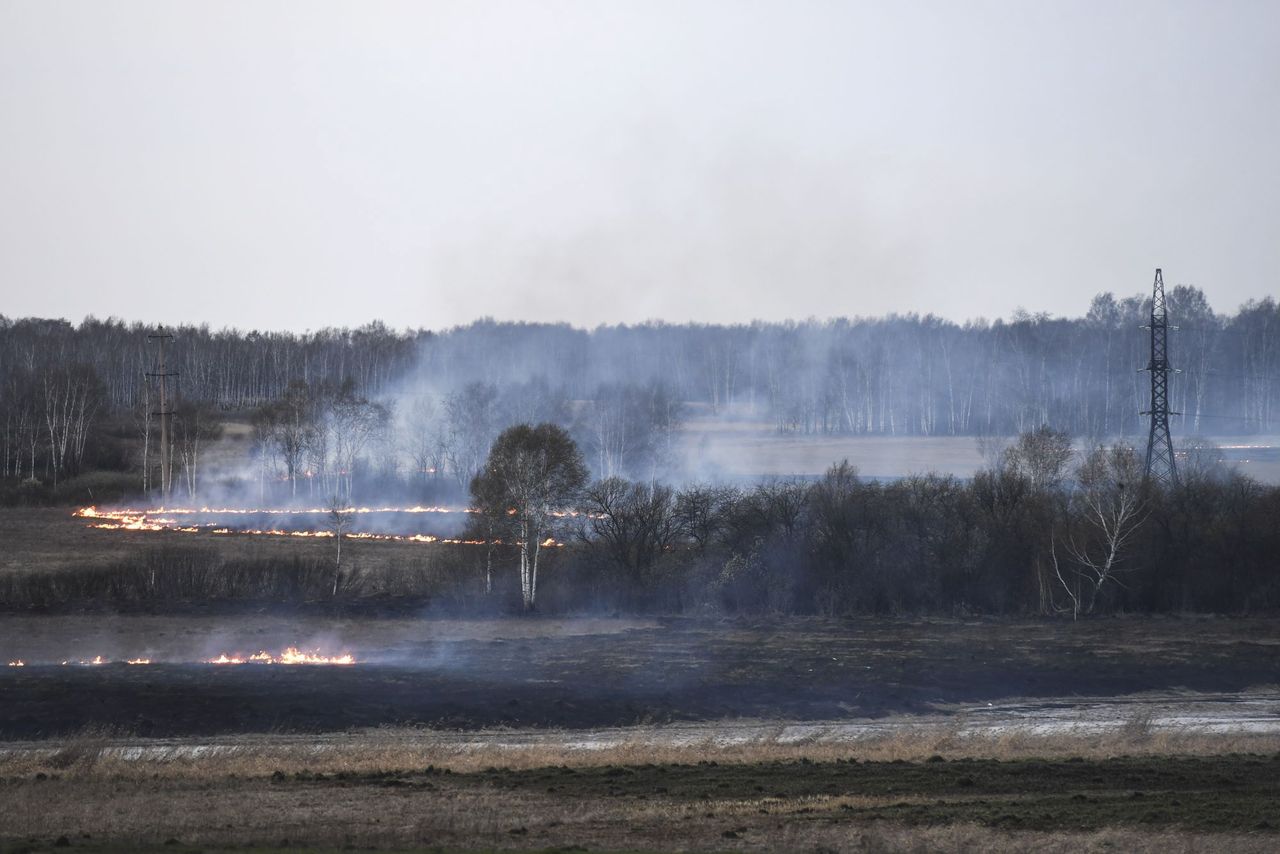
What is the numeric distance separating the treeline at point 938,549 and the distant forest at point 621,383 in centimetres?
2153

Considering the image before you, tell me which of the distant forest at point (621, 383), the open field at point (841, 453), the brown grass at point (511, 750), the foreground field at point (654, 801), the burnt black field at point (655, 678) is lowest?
the burnt black field at point (655, 678)

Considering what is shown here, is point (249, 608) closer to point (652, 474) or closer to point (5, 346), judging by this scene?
point (652, 474)

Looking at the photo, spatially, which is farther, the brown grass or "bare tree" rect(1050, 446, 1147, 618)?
"bare tree" rect(1050, 446, 1147, 618)

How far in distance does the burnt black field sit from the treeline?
13.2 ft

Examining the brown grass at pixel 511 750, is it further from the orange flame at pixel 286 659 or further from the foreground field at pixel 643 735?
the orange flame at pixel 286 659

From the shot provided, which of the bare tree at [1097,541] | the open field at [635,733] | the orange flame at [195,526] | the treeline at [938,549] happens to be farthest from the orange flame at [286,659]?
the bare tree at [1097,541]

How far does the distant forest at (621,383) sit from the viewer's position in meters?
78.9

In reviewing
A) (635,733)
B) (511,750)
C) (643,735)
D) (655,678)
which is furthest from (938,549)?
(511,750)

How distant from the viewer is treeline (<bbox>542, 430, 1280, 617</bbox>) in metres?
47.1

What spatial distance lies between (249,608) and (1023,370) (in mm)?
70908

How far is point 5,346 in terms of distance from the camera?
115000mm

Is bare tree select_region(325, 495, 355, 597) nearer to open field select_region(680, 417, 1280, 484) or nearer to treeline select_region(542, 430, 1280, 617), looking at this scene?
treeline select_region(542, 430, 1280, 617)

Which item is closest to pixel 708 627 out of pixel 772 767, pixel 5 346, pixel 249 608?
pixel 249 608

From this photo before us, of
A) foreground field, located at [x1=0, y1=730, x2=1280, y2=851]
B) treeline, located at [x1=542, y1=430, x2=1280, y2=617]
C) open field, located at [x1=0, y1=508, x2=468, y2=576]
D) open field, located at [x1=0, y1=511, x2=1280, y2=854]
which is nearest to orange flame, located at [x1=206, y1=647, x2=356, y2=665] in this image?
open field, located at [x1=0, y1=511, x2=1280, y2=854]
